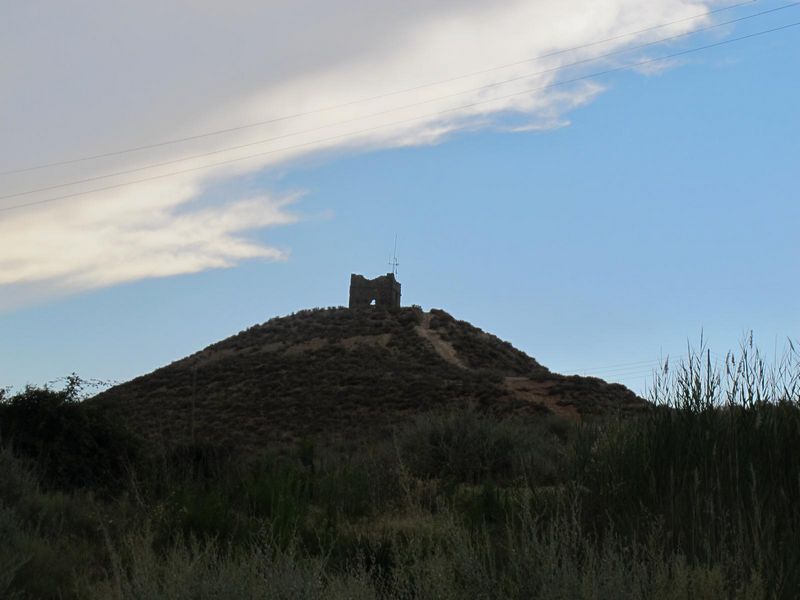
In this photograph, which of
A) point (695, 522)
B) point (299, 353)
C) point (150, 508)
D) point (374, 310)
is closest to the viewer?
point (695, 522)

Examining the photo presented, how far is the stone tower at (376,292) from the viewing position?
2911 inches

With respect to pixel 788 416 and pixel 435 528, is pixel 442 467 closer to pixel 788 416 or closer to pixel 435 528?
pixel 435 528

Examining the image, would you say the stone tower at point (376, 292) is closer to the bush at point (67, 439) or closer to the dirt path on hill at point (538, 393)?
the dirt path on hill at point (538, 393)

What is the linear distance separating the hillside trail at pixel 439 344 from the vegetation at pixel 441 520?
3763 centimetres

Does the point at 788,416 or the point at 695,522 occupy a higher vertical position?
the point at 788,416

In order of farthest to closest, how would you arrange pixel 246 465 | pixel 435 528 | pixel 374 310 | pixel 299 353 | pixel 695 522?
pixel 374 310
pixel 299 353
pixel 246 465
pixel 435 528
pixel 695 522

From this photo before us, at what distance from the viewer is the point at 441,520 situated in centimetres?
911

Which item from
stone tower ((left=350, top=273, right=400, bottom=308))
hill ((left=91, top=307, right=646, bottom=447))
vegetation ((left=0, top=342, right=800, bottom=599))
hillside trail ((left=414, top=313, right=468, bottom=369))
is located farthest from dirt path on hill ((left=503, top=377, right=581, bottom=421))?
stone tower ((left=350, top=273, right=400, bottom=308))

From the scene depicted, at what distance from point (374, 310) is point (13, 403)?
160 feet

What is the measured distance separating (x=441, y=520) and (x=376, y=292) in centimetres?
6530

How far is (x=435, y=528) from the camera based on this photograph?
11.0 m

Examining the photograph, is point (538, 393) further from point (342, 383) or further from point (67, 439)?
point (67, 439)

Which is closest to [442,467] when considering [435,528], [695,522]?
[435,528]

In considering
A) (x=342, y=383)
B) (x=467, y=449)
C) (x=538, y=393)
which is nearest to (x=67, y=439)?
(x=467, y=449)
